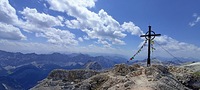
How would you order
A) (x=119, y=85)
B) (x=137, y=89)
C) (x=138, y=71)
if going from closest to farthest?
(x=137, y=89) < (x=119, y=85) < (x=138, y=71)

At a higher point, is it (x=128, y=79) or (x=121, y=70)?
(x=121, y=70)

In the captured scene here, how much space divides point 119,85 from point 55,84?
921cm

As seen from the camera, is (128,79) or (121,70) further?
(121,70)

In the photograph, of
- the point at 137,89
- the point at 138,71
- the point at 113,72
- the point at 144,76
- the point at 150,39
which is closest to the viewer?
the point at 137,89

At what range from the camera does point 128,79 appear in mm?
24188

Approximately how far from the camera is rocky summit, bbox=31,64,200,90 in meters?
22.6

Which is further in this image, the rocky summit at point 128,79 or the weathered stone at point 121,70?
the weathered stone at point 121,70

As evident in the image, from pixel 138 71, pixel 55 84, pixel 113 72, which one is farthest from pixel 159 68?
pixel 55 84

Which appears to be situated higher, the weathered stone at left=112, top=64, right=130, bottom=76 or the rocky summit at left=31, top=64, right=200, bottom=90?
the weathered stone at left=112, top=64, right=130, bottom=76

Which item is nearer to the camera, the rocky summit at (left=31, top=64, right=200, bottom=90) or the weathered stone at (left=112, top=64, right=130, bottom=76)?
the rocky summit at (left=31, top=64, right=200, bottom=90)

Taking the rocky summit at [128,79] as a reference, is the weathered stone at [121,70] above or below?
above

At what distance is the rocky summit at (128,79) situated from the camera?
22641 mm

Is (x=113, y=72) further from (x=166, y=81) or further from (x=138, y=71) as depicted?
(x=166, y=81)

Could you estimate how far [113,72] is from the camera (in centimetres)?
2903
